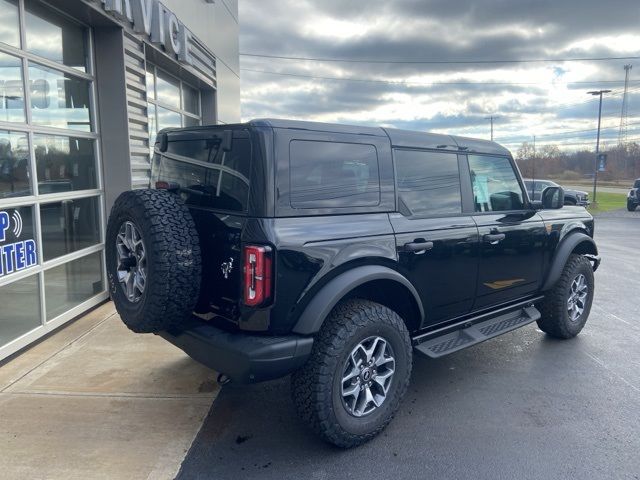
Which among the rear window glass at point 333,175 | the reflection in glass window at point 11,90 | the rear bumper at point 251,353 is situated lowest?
the rear bumper at point 251,353

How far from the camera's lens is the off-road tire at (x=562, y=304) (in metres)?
4.89

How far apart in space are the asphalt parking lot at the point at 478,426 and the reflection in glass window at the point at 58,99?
137 inches

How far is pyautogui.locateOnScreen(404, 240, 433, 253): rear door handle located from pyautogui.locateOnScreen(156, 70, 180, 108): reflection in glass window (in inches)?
239

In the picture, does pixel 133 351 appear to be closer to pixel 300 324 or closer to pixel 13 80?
pixel 300 324

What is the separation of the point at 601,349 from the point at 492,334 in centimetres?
153

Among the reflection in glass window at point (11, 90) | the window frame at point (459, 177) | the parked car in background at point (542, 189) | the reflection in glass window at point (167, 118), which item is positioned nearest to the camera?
the window frame at point (459, 177)

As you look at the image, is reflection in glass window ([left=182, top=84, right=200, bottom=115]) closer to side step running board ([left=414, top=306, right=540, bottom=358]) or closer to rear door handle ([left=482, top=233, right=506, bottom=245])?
rear door handle ([left=482, top=233, right=506, bottom=245])

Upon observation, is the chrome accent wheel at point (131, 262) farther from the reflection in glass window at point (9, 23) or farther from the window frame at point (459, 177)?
the reflection in glass window at point (9, 23)

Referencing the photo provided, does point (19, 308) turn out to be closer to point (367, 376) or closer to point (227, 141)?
point (227, 141)

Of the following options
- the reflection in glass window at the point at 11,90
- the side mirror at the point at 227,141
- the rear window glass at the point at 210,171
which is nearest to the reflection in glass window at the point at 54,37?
the reflection in glass window at the point at 11,90

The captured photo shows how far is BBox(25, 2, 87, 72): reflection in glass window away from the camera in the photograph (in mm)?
5020

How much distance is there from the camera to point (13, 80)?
15.3ft

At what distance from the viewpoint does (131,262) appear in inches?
125

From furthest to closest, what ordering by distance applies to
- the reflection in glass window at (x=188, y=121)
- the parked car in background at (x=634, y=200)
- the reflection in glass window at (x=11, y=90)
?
the parked car in background at (x=634, y=200)
the reflection in glass window at (x=188, y=121)
the reflection in glass window at (x=11, y=90)
